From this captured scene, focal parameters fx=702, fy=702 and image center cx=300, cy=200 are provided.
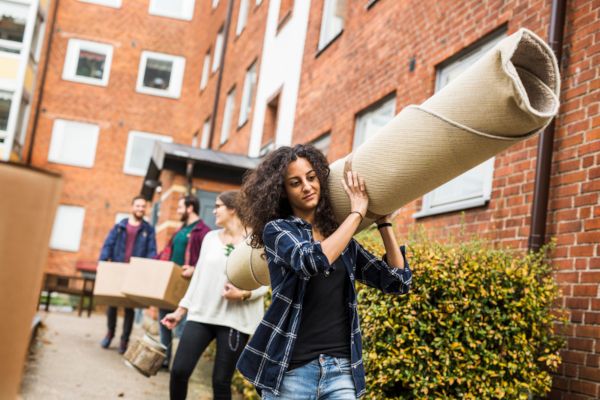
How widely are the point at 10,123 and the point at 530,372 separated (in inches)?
970

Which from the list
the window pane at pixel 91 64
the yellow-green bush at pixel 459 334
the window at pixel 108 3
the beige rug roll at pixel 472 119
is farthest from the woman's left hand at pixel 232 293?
the window at pixel 108 3

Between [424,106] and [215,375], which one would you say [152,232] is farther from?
[424,106]

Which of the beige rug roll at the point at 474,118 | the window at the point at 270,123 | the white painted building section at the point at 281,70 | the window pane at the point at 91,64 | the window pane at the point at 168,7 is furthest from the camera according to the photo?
the window pane at the point at 168,7

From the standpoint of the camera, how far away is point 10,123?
25.8 m

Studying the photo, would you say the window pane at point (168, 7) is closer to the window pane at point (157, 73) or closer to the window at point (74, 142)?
the window pane at point (157, 73)

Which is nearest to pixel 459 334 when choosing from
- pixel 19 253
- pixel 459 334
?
pixel 459 334

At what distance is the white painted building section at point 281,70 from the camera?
43.4 ft

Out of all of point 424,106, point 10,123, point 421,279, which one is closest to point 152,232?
point 421,279

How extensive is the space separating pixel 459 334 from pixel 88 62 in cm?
2669

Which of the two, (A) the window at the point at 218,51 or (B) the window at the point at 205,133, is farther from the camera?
(B) the window at the point at 205,133

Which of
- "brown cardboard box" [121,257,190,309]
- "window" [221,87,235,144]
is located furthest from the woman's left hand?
"window" [221,87,235,144]

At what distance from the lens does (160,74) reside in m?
28.8

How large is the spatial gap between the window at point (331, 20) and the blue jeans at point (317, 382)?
9227 millimetres

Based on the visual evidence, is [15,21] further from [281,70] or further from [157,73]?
[281,70]
